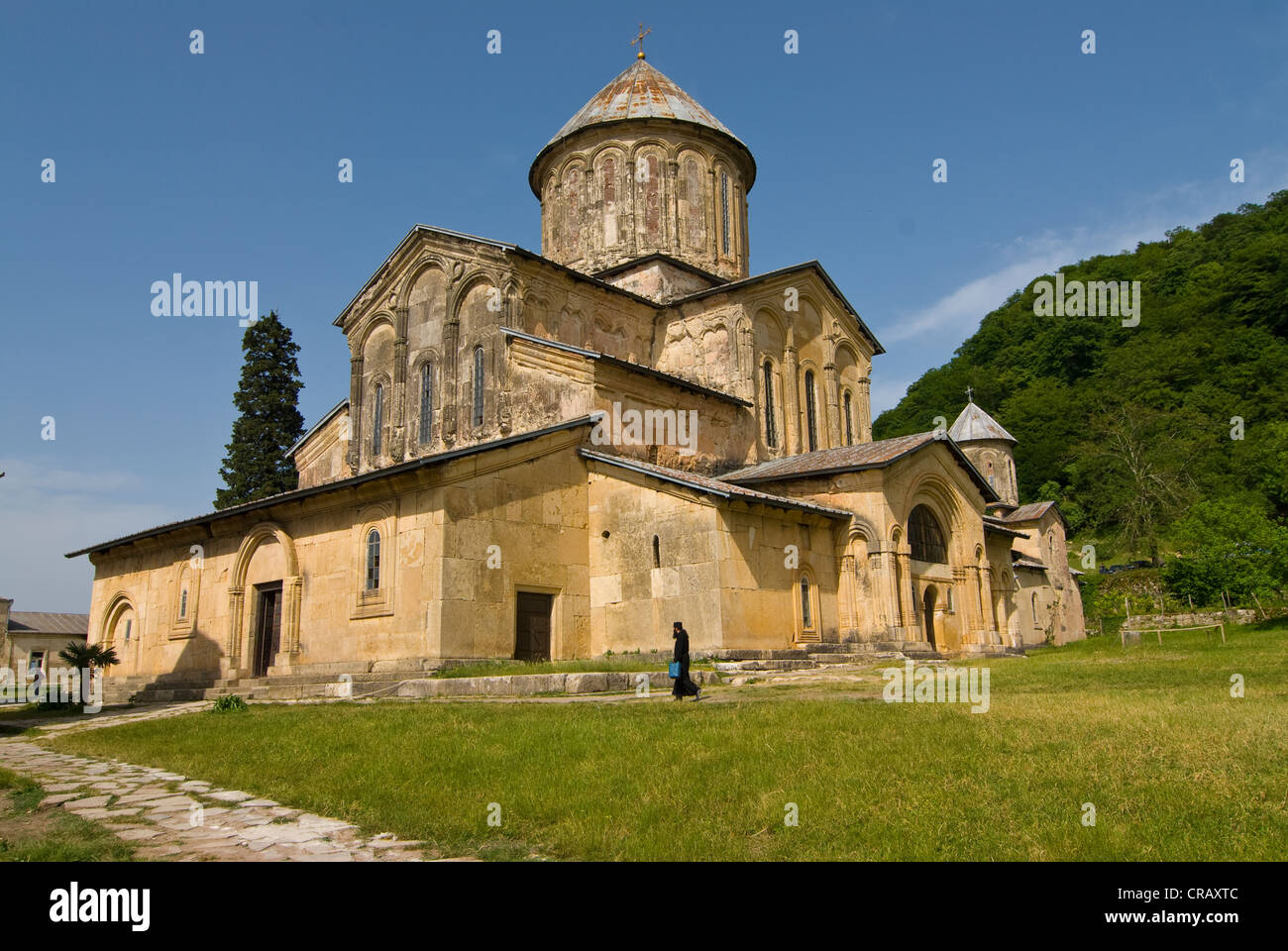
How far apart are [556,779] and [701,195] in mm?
24276

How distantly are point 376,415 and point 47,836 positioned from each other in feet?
63.4

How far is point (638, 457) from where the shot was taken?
21.1 m

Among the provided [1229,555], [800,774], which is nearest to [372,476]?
[800,774]

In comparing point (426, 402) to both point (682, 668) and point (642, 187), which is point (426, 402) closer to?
point (642, 187)

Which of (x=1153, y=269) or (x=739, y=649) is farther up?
(x=1153, y=269)

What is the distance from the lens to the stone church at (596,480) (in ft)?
57.0

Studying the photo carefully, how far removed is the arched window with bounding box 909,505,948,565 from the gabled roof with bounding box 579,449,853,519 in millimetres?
2268

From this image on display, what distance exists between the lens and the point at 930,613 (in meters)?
21.9

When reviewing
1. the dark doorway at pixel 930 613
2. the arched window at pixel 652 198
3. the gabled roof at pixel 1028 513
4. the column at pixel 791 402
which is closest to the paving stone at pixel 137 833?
the dark doorway at pixel 930 613

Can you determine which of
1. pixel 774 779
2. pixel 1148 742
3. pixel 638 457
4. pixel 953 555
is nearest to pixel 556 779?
pixel 774 779

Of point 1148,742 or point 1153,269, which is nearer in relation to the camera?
point 1148,742

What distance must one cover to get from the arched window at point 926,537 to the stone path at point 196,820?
55.1 feet
